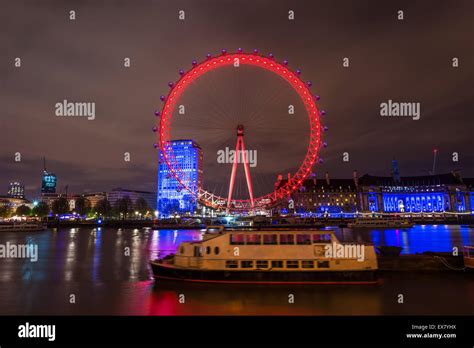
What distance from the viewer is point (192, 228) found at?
99125 millimetres

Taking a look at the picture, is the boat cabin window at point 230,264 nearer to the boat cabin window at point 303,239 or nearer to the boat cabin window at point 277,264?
the boat cabin window at point 277,264

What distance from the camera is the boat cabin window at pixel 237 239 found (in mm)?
23094

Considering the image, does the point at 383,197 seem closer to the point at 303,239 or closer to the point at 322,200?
the point at 322,200

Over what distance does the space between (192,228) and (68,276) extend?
70313mm

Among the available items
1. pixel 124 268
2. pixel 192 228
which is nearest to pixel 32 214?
pixel 192 228

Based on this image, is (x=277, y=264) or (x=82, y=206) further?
(x=82, y=206)

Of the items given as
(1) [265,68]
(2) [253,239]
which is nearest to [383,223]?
(1) [265,68]

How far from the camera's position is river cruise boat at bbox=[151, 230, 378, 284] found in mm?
22453

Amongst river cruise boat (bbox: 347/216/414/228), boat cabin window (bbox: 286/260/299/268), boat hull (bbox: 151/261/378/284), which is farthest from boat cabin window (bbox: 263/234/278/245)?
river cruise boat (bbox: 347/216/414/228)

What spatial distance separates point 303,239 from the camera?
74.7 feet

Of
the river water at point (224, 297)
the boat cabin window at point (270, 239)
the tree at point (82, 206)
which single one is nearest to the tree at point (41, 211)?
the tree at point (82, 206)

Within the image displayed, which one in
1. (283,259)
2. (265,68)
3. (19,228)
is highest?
(265,68)

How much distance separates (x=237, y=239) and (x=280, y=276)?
3.61 metres
